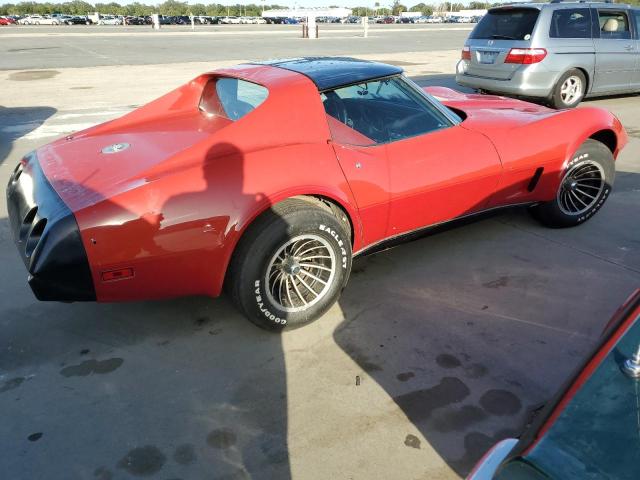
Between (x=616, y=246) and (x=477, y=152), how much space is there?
149 cm

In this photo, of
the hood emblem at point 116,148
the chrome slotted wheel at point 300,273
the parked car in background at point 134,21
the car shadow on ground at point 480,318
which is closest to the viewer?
the car shadow on ground at point 480,318

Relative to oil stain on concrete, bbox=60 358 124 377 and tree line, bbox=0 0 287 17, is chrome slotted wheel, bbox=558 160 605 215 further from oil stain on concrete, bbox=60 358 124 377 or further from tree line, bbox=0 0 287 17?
tree line, bbox=0 0 287 17

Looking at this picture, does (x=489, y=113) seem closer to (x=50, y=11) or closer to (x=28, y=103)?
(x=28, y=103)

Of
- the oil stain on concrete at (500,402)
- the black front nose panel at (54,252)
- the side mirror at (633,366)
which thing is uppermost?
the side mirror at (633,366)

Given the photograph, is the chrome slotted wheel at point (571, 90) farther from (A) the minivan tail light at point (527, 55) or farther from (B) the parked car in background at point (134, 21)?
(B) the parked car in background at point (134, 21)

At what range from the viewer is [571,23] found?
848 centimetres

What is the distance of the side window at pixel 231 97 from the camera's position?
10.7ft

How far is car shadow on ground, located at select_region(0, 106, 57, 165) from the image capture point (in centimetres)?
745

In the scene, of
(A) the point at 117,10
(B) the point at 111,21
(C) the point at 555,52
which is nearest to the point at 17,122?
(C) the point at 555,52

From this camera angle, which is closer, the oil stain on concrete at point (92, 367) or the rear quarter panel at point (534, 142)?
the oil stain on concrete at point (92, 367)

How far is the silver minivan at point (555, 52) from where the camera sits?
8.15 meters

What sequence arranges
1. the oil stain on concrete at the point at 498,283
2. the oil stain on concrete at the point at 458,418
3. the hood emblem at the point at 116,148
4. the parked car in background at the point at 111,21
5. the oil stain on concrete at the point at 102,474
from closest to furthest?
the oil stain on concrete at the point at 102,474
the oil stain on concrete at the point at 458,418
the hood emblem at the point at 116,148
the oil stain on concrete at the point at 498,283
the parked car in background at the point at 111,21

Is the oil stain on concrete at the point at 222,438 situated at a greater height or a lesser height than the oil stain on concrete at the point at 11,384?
greater

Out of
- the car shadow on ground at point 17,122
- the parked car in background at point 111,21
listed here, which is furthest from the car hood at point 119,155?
the parked car in background at point 111,21
